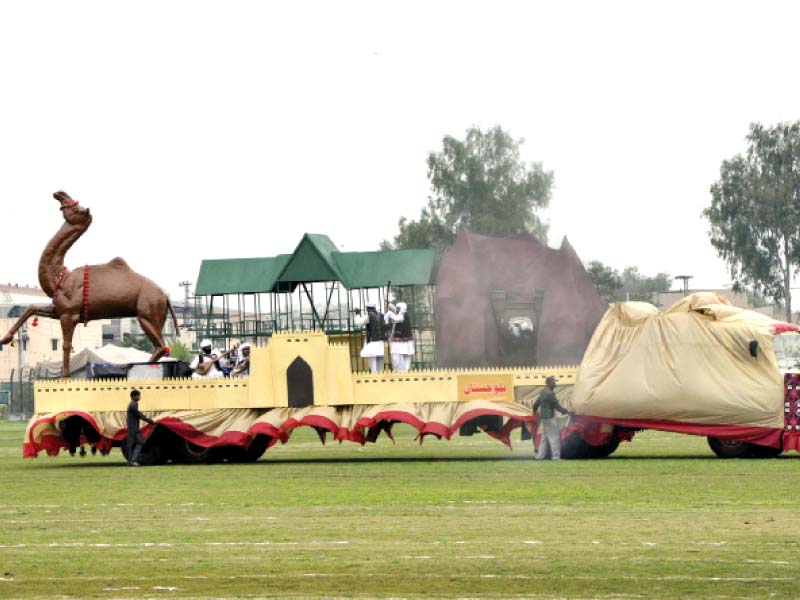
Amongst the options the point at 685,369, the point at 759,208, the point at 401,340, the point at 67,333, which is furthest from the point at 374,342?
the point at 759,208

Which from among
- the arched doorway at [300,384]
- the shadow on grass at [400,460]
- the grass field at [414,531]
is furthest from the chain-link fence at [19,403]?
the grass field at [414,531]

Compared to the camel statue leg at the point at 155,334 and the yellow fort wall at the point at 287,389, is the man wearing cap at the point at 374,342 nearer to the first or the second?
the yellow fort wall at the point at 287,389

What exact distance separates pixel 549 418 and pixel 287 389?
5.72 metres

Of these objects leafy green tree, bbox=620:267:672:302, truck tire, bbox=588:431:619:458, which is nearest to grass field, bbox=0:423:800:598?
truck tire, bbox=588:431:619:458

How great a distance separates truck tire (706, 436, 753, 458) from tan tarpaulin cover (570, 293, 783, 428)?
1.29m

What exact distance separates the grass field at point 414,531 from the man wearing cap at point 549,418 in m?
0.51

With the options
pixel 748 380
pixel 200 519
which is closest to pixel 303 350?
pixel 748 380

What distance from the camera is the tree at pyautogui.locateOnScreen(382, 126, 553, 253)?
43594 mm

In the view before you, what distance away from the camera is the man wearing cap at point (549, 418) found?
102ft

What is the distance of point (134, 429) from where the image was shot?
3356cm

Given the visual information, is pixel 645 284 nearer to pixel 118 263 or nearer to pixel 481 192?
pixel 481 192

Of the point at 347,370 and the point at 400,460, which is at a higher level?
the point at 347,370

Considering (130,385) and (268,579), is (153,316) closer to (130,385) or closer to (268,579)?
(130,385)

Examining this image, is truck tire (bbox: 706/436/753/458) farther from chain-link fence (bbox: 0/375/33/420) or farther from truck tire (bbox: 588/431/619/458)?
chain-link fence (bbox: 0/375/33/420)
